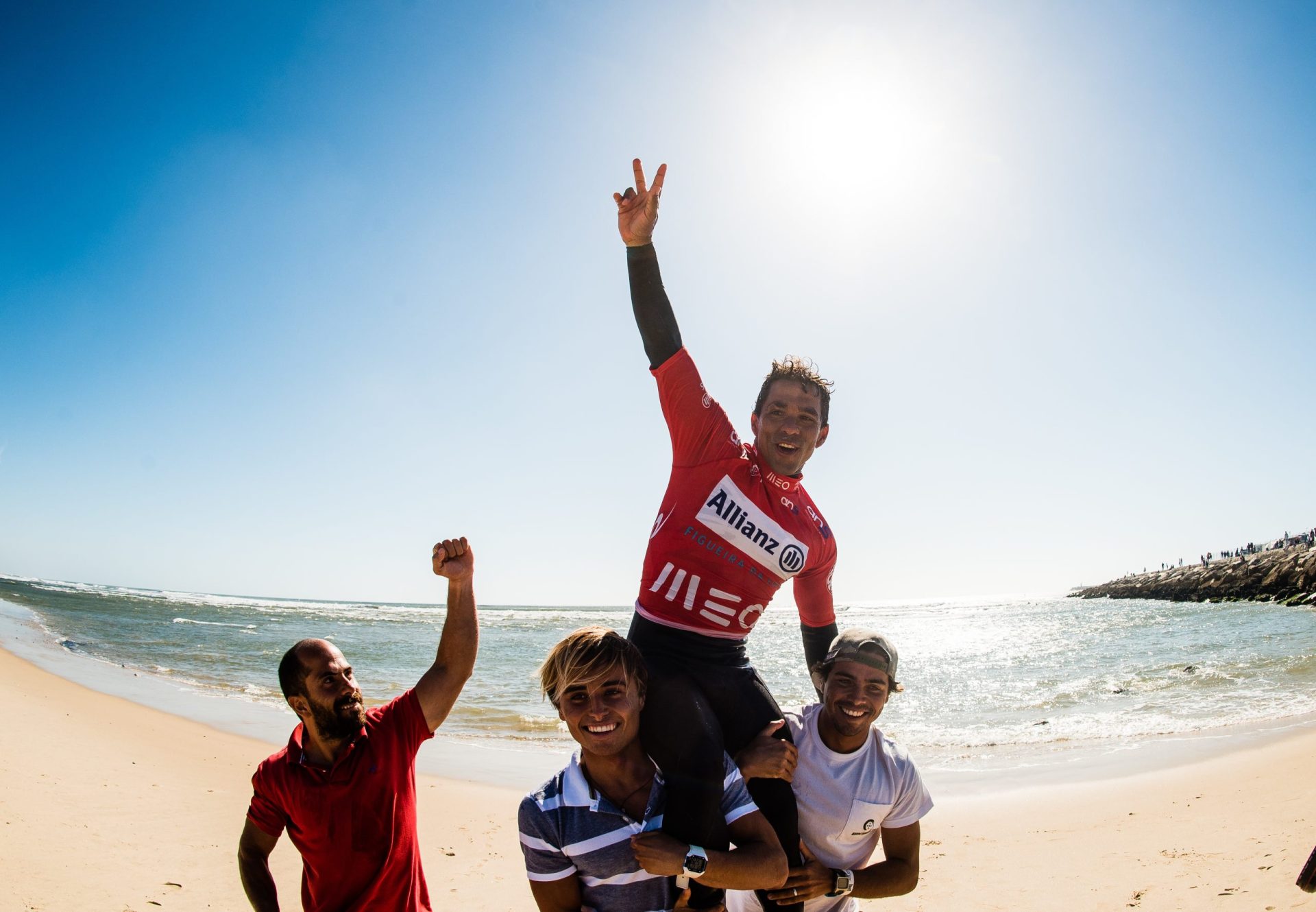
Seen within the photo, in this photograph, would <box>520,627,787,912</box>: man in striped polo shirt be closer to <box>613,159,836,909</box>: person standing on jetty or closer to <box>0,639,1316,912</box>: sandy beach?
<box>613,159,836,909</box>: person standing on jetty

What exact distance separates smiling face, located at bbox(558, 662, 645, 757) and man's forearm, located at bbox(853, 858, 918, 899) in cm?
101

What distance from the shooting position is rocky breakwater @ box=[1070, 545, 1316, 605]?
122 ft

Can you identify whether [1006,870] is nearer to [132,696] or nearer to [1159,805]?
[1159,805]

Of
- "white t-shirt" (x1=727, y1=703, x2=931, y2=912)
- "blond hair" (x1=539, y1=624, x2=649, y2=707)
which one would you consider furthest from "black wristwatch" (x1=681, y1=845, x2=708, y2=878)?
"white t-shirt" (x1=727, y1=703, x2=931, y2=912)

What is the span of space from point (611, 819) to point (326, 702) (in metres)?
1.23

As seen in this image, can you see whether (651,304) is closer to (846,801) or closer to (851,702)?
(851,702)

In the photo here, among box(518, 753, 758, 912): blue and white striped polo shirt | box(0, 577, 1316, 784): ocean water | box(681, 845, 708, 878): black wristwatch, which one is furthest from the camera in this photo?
box(0, 577, 1316, 784): ocean water

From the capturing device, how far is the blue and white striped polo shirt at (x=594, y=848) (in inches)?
76.7

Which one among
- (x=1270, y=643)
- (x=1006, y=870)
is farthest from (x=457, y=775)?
(x=1270, y=643)

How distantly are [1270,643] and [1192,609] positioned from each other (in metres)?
23.5

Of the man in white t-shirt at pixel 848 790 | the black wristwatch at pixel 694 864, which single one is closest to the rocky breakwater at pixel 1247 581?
the man in white t-shirt at pixel 848 790

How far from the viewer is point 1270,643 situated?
1878 centimetres

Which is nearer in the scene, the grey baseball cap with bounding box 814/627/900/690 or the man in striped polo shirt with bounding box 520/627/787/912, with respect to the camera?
the man in striped polo shirt with bounding box 520/627/787/912

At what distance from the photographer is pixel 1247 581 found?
4319 cm
